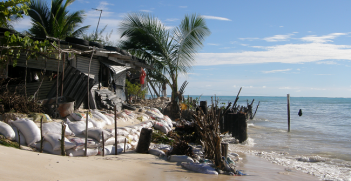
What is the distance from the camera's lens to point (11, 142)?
493 centimetres

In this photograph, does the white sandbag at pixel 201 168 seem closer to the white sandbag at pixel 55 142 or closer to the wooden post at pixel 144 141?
the wooden post at pixel 144 141

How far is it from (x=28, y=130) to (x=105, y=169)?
193 centimetres

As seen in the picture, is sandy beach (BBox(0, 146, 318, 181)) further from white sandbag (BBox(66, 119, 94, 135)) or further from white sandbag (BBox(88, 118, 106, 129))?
white sandbag (BBox(88, 118, 106, 129))

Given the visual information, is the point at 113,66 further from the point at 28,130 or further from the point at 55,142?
the point at 55,142

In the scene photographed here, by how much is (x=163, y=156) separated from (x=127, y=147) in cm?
84

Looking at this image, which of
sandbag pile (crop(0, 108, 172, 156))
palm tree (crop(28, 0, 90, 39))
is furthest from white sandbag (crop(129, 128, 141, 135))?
palm tree (crop(28, 0, 90, 39))

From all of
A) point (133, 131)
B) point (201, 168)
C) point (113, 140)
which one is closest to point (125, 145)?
point (113, 140)

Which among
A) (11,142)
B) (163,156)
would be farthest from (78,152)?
(163,156)

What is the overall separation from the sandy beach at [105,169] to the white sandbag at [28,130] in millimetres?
599

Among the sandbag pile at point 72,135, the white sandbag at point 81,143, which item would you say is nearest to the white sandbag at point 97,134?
the sandbag pile at point 72,135

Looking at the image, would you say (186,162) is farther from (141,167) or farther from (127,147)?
(127,147)

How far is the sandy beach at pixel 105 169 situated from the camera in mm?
3482

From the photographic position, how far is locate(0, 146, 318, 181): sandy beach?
11.4ft

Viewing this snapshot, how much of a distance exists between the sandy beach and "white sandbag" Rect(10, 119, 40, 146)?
0.60 meters
